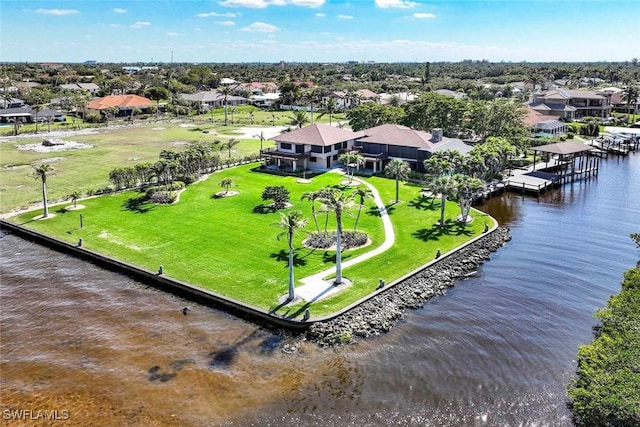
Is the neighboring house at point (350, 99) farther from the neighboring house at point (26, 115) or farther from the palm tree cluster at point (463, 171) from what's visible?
the palm tree cluster at point (463, 171)

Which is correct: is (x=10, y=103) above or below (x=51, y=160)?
above

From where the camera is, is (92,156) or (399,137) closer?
(399,137)

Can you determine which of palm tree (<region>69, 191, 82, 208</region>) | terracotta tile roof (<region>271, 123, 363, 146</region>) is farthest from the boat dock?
palm tree (<region>69, 191, 82, 208</region>)

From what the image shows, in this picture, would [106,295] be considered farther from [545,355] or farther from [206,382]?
[545,355]

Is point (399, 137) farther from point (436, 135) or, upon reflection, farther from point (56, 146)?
point (56, 146)

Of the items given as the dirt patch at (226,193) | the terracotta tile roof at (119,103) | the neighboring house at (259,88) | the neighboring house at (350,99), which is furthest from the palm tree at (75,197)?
the neighboring house at (259,88)

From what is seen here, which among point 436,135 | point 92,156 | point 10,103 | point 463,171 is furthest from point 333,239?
point 10,103

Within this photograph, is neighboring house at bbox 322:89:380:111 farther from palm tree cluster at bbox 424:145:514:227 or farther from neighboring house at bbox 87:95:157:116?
palm tree cluster at bbox 424:145:514:227
